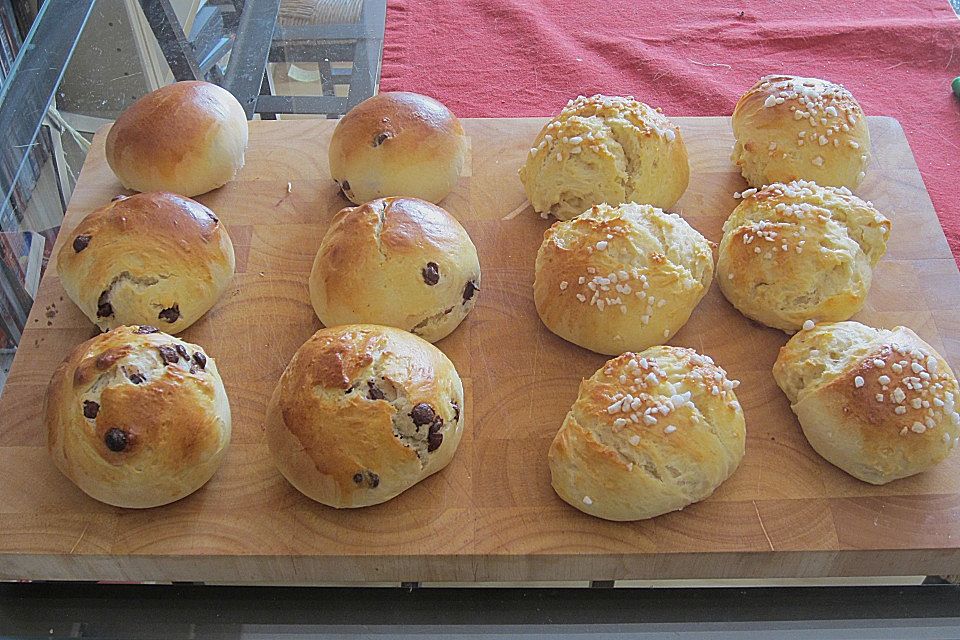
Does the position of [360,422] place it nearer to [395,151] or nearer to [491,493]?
[491,493]

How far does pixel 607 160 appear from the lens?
7.69 feet

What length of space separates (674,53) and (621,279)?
148cm

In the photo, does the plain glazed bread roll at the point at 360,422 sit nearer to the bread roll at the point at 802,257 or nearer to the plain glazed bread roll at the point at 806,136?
the bread roll at the point at 802,257

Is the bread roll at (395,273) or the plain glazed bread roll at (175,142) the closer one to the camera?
the bread roll at (395,273)

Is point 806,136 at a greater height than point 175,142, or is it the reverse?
point 806,136

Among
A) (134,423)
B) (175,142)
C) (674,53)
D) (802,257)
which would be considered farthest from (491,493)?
(674,53)

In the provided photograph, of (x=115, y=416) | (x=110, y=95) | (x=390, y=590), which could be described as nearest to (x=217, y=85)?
(x=110, y=95)

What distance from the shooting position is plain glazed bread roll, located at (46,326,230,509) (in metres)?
1.81

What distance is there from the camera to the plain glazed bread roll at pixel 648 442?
179 centimetres

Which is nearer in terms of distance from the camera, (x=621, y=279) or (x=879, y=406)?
(x=879, y=406)

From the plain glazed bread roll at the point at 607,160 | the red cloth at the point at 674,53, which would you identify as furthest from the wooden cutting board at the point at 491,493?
the red cloth at the point at 674,53

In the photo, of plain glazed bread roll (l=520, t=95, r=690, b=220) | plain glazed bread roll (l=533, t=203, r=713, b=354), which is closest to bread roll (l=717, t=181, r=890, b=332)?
plain glazed bread roll (l=533, t=203, r=713, b=354)

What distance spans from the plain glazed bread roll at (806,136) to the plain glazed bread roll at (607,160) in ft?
0.74

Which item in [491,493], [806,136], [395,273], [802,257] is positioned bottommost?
[491,493]
